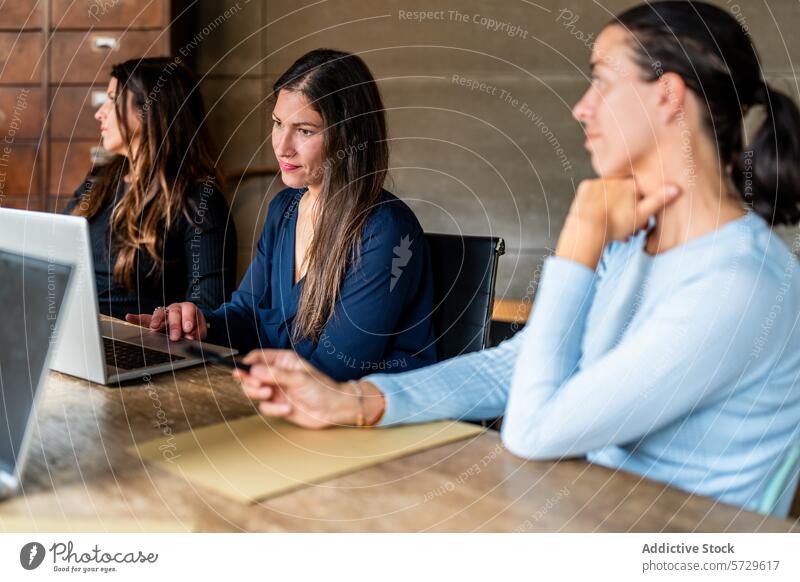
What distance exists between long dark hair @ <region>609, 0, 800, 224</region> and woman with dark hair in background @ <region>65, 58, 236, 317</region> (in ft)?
2.79

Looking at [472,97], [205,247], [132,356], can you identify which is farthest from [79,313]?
[472,97]

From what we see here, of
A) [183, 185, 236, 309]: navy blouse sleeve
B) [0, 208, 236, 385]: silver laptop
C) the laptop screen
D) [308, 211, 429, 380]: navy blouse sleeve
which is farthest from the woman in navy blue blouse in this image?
the laptop screen

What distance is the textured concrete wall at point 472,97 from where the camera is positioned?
117 cm

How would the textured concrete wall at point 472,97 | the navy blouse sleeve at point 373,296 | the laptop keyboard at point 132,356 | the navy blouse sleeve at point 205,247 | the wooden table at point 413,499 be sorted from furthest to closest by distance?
1. the navy blouse sleeve at point 205,247
2. the textured concrete wall at point 472,97
3. the navy blouse sleeve at point 373,296
4. the laptop keyboard at point 132,356
5. the wooden table at point 413,499

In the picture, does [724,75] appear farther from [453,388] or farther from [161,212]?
[161,212]

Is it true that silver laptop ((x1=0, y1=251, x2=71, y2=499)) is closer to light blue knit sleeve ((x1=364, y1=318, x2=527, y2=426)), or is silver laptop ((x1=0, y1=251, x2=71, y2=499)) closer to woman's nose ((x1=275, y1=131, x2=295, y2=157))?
light blue knit sleeve ((x1=364, y1=318, x2=527, y2=426))

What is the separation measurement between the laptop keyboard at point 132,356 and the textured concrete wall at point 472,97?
0.51m

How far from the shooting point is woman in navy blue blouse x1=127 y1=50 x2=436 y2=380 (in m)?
0.99

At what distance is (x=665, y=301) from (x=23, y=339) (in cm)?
51

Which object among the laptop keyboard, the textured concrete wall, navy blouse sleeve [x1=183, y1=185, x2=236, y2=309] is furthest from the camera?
navy blouse sleeve [x1=183, y1=185, x2=236, y2=309]

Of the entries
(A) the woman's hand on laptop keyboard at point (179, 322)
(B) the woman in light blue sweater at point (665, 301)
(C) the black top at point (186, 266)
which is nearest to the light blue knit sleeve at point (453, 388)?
(B) the woman in light blue sweater at point (665, 301)

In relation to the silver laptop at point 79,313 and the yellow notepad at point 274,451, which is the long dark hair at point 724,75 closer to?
the yellow notepad at point 274,451

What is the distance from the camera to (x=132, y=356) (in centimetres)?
84
